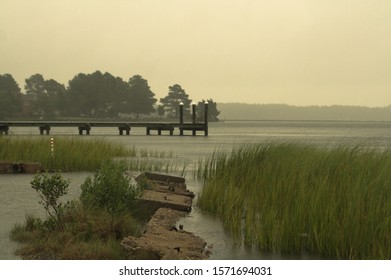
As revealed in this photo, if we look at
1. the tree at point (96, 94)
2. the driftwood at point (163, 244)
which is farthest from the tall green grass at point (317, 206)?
the tree at point (96, 94)

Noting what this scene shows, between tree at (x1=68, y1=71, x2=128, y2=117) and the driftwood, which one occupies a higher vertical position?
tree at (x1=68, y1=71, x2=128, y2=117)

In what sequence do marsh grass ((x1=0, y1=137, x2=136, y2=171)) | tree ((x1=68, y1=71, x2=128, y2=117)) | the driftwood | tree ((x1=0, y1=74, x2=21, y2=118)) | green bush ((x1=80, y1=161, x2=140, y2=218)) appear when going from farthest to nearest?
tree ((x1=68, y1=71, x2=128, y2=117)), tree ((x1=0, y1=74, x2=21, y2=118)), marsh grass ((x1=0, y1=137, x2=136, y2=171)), green bush ((x1=80, y1=161, x2=140, y2=218)), the driftwood

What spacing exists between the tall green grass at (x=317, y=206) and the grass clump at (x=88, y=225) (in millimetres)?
1754

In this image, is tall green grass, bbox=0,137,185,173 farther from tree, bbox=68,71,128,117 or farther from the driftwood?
tree, bbox=68,71,128,117

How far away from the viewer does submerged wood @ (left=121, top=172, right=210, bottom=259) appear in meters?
6.85

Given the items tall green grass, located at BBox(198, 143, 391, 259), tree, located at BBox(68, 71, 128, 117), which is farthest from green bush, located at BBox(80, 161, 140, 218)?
tree, located at BBox(68, 71, 128, 117)

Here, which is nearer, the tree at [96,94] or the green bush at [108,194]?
the green bush at [108,194]

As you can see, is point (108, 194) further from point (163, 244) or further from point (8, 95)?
point (8, 95)

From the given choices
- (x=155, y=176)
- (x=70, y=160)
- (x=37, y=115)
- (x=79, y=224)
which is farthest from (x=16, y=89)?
(x=79, y=224)

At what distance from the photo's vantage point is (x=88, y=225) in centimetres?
827

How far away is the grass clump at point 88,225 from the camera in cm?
741

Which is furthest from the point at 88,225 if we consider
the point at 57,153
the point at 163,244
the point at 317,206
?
the point at 57,153

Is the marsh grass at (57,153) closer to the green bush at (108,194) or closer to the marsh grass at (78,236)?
the green bush at (108,194)

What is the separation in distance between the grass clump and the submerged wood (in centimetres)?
28
